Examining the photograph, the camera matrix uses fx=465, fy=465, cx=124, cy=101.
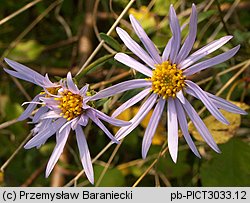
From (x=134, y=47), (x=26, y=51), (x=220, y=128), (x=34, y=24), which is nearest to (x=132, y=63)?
(x=134, y=47)

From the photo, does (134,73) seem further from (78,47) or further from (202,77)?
(78,47)

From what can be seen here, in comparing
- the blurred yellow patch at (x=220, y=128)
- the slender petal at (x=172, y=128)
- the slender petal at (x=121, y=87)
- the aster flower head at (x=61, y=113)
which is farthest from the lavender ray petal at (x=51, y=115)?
the blurred yellow patch at (x=220, y=128)

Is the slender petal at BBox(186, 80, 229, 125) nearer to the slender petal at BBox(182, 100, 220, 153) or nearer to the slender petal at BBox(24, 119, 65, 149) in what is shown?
the slender petal at BBox(182, 100, 220, 153)

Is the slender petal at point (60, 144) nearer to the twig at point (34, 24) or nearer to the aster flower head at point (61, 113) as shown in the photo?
the aster flower head at point (61, 113)

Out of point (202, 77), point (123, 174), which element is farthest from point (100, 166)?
point (202, 77)

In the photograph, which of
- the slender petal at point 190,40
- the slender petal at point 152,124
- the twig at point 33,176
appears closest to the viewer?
the slender petal at point 190,40
